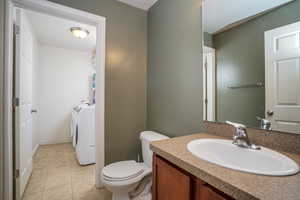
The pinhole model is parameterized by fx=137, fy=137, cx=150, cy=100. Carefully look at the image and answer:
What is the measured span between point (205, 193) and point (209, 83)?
86 cm

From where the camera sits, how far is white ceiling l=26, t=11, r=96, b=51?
219 centimetres

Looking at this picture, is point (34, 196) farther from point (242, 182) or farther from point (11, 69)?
point (242, 182)

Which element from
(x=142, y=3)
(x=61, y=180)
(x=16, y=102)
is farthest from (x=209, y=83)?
(x=61, y=180)

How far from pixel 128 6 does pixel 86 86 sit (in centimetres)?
252

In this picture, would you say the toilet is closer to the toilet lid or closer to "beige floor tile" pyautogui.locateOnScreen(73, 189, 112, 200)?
the toilet lid

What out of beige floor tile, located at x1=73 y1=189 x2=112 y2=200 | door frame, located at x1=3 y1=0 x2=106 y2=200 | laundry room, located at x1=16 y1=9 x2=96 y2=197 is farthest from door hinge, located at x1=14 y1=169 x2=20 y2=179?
beige floor tile, located at x1=73 y1=189 x2=112 y2=200

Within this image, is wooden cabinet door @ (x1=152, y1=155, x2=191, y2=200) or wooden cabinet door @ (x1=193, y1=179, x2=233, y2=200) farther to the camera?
wooden cabinet door @ (x1=152, y1=155, x2=191, y2=200)

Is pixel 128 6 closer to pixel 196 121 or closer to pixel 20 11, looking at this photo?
pixel 20 11

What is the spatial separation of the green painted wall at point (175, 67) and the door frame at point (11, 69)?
2.08ft

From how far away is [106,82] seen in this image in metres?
1.69

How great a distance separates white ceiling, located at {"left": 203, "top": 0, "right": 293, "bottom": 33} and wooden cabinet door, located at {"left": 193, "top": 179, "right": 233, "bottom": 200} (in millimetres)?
1072

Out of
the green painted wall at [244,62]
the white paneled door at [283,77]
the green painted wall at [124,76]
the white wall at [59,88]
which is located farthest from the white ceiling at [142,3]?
the white wall at [59,88]

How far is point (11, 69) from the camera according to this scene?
1.28 meters

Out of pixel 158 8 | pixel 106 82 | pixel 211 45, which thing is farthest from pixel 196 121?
pixel 158 8
